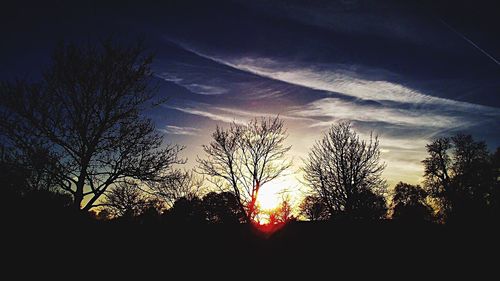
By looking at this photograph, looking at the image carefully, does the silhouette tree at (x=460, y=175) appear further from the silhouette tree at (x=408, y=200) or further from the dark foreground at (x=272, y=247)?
the dark foreground at (x=272, y=247)

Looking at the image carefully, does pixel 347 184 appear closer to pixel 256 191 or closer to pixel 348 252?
pixel 256 191

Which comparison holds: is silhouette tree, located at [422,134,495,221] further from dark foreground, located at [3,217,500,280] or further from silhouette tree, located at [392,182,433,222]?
dark foreground, located at [3,217,500,280]

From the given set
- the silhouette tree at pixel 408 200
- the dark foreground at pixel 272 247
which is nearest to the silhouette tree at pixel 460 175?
the silhouette tree at pixel 408 200

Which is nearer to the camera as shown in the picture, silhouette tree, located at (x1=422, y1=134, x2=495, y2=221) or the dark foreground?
the dark foreground

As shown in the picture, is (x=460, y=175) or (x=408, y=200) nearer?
(x=460, y=175)

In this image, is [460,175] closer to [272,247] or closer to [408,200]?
[408,200]

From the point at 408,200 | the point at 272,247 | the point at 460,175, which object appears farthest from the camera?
the point at 408,200

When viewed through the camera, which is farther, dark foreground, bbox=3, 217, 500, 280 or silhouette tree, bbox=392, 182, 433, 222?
silhouette tree, bbox=392, 182, 433, 222

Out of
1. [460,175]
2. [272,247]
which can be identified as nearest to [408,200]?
[460,175]

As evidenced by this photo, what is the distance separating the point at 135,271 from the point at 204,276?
173 cm

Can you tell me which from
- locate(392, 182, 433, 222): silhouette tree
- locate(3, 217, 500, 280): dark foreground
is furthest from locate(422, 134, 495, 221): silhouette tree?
locate(3, 217, 500, 280): dark foreground

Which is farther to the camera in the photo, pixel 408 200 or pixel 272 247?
pixel 408 200

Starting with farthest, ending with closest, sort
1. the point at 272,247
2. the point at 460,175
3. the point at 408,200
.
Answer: the point at 408,200 → the point at 460,175 → the point at 272,247

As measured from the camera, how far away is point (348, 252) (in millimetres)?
7012
